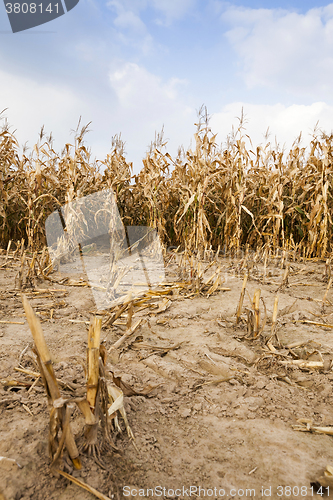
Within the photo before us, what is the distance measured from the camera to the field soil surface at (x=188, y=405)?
1.06 m

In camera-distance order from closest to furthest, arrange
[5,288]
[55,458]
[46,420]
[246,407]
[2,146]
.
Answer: [55,458] < [46,420] < [246,407] < [5,288] < [2,146]

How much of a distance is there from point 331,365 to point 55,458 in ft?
→ 5.13

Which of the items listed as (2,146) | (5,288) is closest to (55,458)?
(5,288)

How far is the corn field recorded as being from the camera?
4.46 metres

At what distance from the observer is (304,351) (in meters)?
2.01

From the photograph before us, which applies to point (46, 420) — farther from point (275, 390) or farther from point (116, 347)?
point (275, 390)

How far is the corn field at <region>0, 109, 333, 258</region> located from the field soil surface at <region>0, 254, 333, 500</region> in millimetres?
1961

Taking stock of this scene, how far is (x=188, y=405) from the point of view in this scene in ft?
4.98

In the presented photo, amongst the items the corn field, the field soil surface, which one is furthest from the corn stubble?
the corn field

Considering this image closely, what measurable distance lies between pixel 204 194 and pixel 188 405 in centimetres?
317

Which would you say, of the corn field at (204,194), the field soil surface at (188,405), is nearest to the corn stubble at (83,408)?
the field soil surface at (188,405)

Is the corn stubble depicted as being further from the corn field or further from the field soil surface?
the corn field

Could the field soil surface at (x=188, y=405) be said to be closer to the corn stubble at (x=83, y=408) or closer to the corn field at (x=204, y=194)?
the corn stubble at (x=83, y=408)

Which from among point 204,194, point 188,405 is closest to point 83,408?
point 188,405
